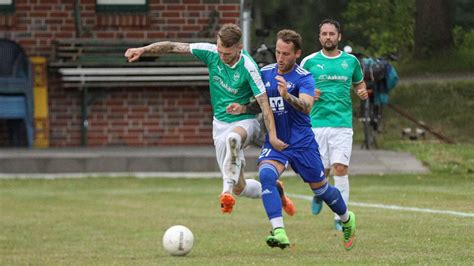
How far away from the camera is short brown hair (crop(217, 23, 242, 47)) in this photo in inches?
507

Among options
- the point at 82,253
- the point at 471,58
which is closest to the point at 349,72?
the point at 82,253

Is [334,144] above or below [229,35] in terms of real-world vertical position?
below

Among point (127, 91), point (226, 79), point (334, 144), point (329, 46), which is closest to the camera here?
point (226, 79)

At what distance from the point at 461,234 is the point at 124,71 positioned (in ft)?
41.0

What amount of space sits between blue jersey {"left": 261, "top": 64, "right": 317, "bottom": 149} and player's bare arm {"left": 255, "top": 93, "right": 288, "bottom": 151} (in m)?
0.08

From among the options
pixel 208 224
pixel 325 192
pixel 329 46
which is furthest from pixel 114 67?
pixel 325 192

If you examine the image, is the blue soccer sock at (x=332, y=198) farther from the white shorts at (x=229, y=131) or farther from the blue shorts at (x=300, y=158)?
the white shorts at (x=229, y=131)

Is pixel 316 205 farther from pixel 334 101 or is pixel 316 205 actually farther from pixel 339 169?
pixel 334 101

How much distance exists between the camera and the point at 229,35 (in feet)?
42.4

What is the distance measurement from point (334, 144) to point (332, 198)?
214 centimetres

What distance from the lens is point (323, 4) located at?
31.6 metres

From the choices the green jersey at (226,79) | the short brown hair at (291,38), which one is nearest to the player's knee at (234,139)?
the green jersey at (226,79)

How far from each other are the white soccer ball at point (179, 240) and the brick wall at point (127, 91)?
44.5 ft

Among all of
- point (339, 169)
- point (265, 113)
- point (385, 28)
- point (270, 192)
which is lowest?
point (385, 28)
